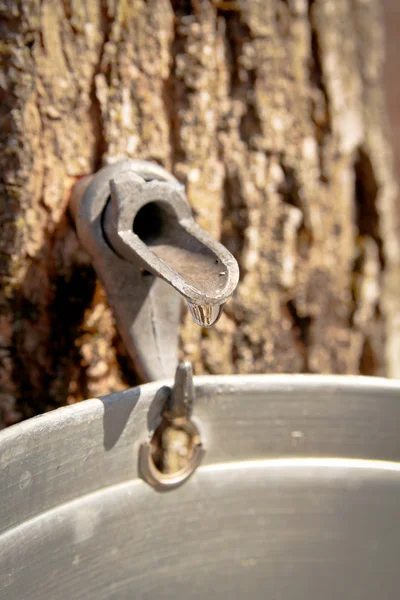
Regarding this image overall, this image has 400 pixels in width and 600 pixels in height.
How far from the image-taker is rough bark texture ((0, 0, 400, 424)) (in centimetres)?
88

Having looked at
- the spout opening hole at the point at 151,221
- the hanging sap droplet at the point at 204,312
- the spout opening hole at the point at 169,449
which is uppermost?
the spout opening hole at the point at 151,221

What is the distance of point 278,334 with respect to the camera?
1.11m

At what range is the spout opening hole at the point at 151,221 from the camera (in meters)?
0.78

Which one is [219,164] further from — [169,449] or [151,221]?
[169,449]

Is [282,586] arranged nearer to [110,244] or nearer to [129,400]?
[129,400]

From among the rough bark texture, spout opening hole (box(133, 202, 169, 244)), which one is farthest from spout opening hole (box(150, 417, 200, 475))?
spout opening hole (box(133, 202, 169, 244))

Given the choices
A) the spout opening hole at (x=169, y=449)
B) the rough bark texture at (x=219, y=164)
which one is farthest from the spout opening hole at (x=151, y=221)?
the spout opening hole at (x=169, y=449)

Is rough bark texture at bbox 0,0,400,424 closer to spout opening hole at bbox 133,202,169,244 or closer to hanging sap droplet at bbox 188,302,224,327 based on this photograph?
spout opening hole at bbox 133,202,169,244

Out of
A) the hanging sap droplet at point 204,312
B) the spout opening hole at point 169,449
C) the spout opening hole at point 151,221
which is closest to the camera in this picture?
the hanging sap droplet at point 204,312

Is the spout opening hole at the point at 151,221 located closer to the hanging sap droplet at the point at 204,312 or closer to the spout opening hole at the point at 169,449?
the hanging sap droplet at the point at 204,312

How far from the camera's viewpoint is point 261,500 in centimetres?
78

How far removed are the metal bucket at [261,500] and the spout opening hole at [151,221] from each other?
7.8 inches

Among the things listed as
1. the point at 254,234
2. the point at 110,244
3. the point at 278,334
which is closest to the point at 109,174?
the point at 110,244

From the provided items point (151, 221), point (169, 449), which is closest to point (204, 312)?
point (151, 221)
